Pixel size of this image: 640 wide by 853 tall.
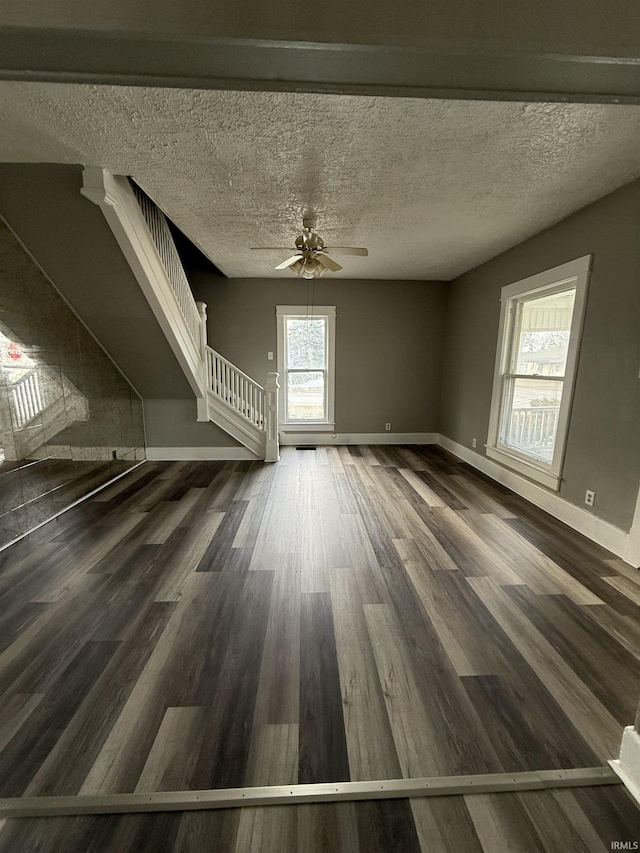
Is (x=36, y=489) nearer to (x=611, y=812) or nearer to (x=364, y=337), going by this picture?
(x=611, y=812)

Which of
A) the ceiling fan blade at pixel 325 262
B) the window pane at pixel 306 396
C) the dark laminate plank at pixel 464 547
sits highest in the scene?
the ceiling fan blade at pixel 325 262

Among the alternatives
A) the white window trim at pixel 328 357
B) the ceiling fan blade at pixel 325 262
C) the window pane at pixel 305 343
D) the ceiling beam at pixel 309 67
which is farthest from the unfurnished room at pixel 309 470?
the window pane at pixel 305 343

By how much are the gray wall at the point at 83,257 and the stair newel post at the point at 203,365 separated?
434 millimetres

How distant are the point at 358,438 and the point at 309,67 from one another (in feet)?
17.7

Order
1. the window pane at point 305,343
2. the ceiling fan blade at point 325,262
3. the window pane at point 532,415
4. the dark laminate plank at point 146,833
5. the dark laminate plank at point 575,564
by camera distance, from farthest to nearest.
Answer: the window pane at point 305,343, the window pane at point 532,415, the ceiling fan blade at point 325,262, the dark laminate plank at point 575,564, the dark laminate plank at point 146,833

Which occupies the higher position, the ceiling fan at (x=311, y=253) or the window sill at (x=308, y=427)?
the ceiling fan at (x=311, y=253)

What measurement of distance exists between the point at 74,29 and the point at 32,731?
6.81 feet

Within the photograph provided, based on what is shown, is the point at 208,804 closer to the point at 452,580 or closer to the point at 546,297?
the point at 452,580

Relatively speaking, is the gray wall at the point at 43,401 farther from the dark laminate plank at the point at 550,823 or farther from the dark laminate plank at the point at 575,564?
the dark laminate plank at the point at 575,564

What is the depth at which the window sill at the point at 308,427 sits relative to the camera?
591 cm

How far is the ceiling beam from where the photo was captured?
0.71 metres

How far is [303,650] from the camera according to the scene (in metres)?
1.71

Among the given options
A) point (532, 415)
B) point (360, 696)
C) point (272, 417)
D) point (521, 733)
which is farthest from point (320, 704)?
point (272, 417)

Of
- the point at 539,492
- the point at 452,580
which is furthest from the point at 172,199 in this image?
A: the point at 539,492
